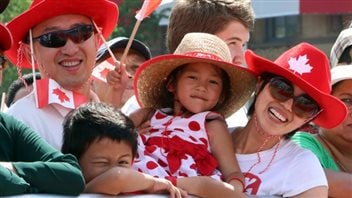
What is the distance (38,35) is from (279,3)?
15803mm

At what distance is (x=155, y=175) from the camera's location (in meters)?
3.41

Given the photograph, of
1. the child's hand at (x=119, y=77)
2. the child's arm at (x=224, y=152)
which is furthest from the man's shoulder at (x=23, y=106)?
the child's arm at (x=224, y=152)

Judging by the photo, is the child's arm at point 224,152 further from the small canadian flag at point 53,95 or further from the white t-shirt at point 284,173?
the small canadian flag at point 53,95

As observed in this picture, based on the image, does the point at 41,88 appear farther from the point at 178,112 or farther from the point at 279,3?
the point at 279,3

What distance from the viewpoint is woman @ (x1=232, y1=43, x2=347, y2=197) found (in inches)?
134

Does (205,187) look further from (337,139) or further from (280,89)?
(337,139)

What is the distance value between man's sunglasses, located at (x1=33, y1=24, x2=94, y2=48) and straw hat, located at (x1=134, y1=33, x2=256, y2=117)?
29cm

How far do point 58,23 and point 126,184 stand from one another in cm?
110

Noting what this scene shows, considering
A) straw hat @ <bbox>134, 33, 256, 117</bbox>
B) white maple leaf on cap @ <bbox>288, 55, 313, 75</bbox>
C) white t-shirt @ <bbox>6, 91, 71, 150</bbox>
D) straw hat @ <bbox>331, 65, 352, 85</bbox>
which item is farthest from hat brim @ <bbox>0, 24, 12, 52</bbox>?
straw hat @ <bbox>331, 65, 352, 85</bbox>

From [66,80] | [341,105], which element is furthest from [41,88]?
[341,105]

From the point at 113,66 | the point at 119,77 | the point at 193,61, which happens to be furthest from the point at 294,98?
the point at 113,66

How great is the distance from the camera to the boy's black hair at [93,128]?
323cm

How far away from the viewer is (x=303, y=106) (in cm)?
348

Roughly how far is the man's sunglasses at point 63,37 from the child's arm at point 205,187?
0.94 meters
